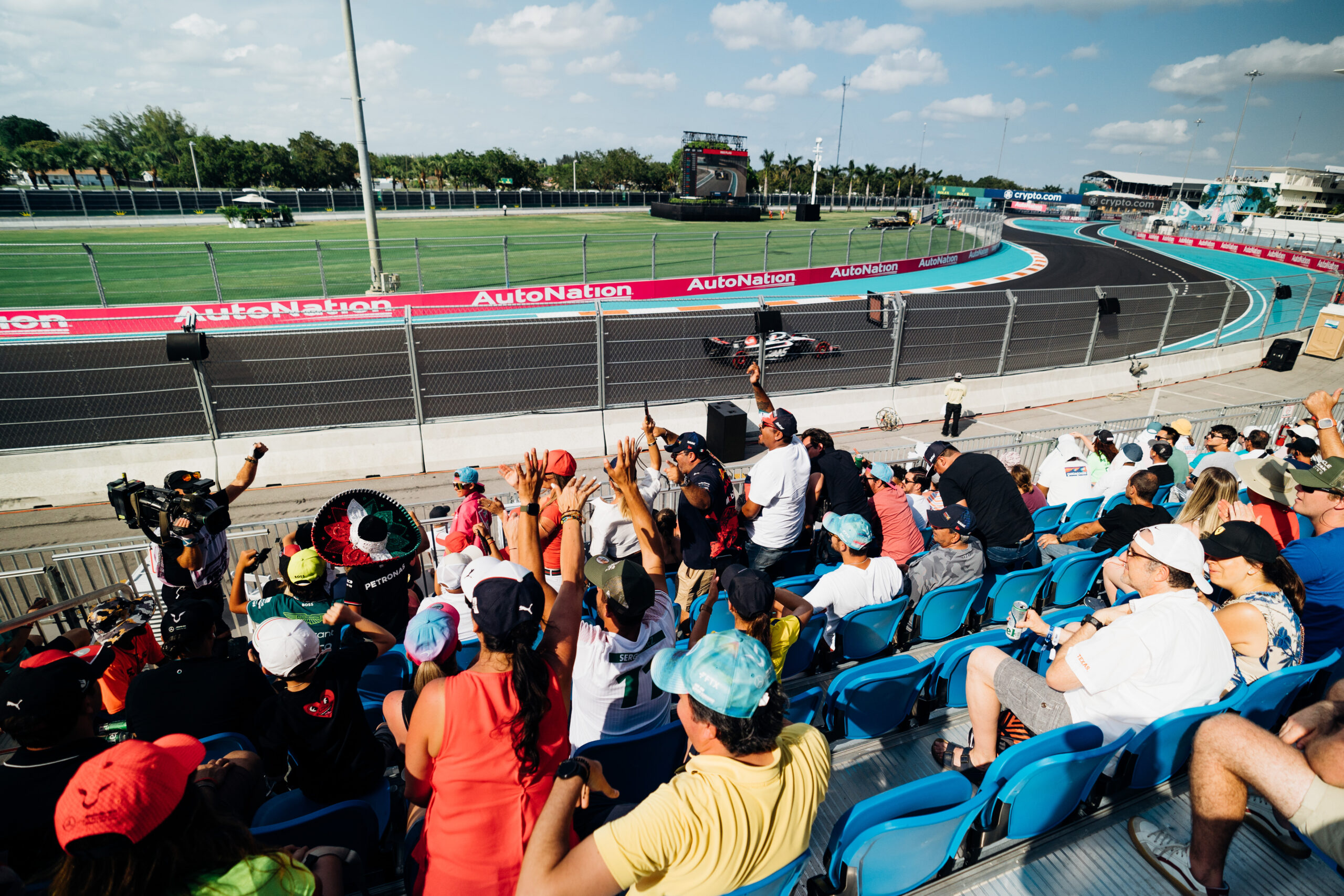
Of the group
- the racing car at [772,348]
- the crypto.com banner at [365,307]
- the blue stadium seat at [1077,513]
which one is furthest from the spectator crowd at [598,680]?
the crypto.com banner at [365,307]

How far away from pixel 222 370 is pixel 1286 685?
17951 mm

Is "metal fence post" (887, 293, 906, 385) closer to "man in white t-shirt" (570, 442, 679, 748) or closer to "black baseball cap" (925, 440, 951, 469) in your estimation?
"black baseball cap" (925, 440, 951, 469)

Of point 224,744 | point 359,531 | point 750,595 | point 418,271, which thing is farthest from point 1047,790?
point 418,271

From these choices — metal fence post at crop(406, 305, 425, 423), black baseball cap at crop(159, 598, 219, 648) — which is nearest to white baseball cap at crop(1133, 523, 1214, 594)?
black baseball cap at crop(159, 598, 219, 648)

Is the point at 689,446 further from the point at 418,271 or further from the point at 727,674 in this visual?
the point at 418,271

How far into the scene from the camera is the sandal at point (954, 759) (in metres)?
3.01

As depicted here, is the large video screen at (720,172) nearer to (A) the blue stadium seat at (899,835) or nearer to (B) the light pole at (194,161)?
(A) the blue stadium seat at (899,835)

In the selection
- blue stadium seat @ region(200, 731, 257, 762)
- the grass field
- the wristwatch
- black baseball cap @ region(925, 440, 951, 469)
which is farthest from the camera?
the grass field

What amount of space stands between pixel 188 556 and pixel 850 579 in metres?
5.11

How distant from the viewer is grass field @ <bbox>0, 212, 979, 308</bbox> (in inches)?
869

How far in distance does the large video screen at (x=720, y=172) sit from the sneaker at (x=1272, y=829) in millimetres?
56837

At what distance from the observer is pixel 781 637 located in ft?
10.6

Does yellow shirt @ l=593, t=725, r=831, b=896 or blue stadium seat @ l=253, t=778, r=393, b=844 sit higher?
yellow shirt @ l=593, t=725, r=831, b=896

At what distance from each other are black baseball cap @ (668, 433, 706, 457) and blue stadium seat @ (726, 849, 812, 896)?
3.23m
